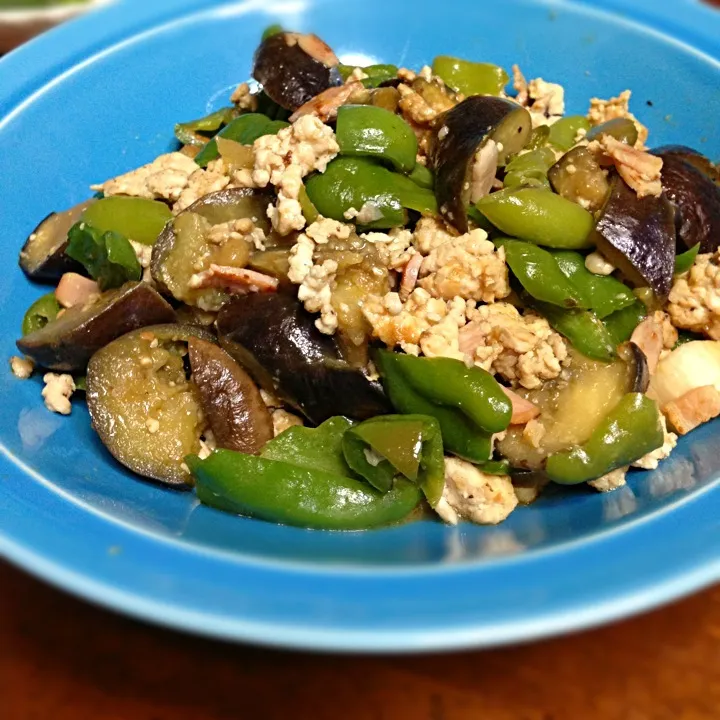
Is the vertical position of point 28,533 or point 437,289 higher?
point 437,289

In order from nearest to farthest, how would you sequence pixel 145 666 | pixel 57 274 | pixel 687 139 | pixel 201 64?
1. pixel 145 666
2. pixel 57 274
3. pixel 687 139
4. pixel 201 64

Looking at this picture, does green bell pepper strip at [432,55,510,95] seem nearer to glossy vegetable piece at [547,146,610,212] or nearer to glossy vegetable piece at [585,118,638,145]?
glossy vegetable piece at [585,118,638,145]

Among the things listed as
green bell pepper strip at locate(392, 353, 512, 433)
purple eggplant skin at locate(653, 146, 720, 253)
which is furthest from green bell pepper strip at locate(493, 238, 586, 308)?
purple eggplant skin at locate(653, 146, 720, 253)

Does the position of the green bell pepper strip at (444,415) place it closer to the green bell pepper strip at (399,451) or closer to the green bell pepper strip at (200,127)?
the green bell pepper strip at (399,451)

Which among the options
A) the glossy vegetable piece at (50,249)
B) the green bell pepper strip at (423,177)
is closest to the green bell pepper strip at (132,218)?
the glossy vegetable piece at (50,249)

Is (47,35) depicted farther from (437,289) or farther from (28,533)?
(28,533)

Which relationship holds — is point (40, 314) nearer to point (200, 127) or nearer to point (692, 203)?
point (200, 127)

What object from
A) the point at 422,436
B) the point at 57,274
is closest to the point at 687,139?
the point at 422,436
